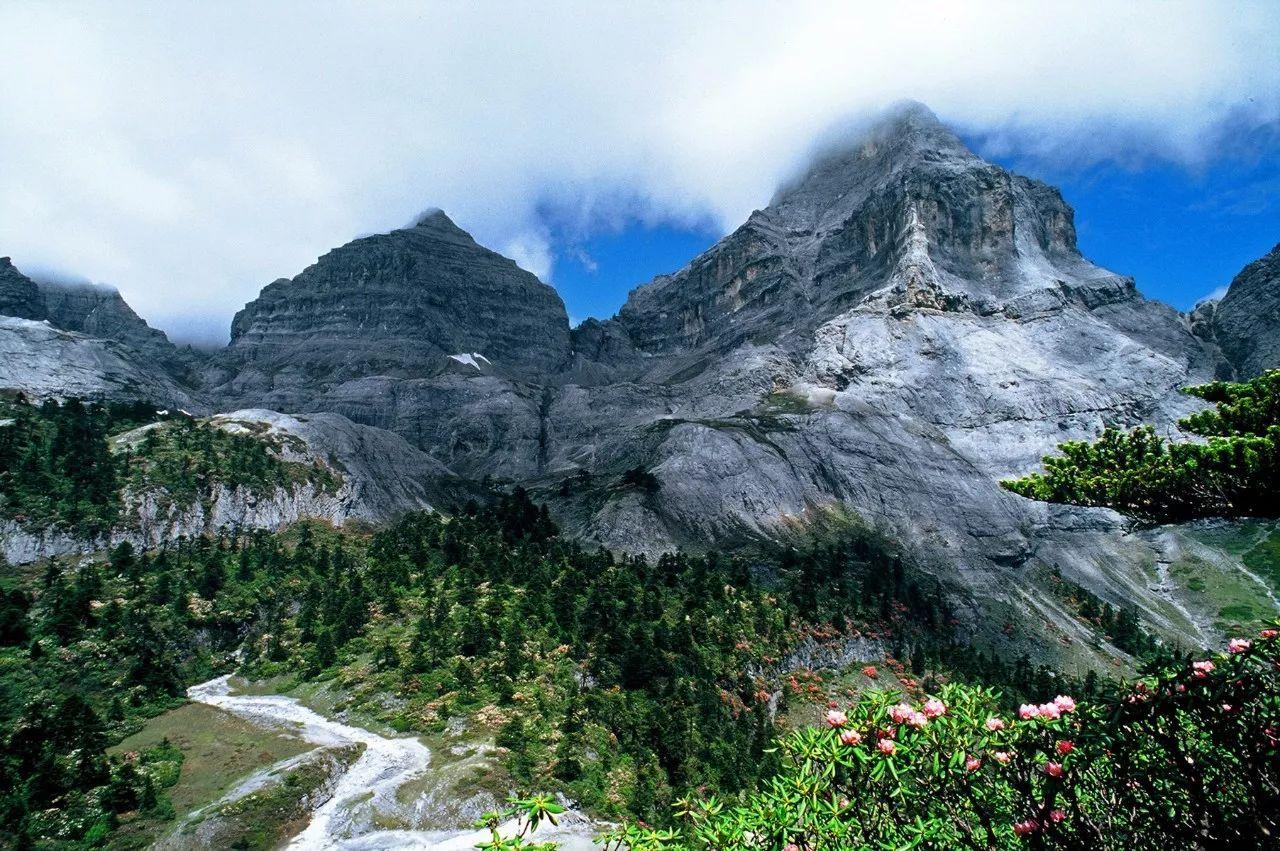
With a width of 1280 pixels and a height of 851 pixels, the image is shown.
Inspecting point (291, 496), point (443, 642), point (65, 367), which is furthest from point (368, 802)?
point (65, 367)

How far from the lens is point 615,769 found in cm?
5259

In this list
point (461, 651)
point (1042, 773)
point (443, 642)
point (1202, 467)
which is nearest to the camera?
point (1042, 773)

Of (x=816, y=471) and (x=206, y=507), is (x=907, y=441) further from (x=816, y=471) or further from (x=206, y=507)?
(x=206, y=507)

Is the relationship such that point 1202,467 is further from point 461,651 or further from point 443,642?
point 443,642

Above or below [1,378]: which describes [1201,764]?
below

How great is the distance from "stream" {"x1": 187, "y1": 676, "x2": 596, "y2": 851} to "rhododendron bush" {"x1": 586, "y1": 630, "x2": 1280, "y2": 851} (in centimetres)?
2077

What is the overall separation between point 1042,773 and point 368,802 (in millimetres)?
41244

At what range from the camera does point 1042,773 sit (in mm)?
12258

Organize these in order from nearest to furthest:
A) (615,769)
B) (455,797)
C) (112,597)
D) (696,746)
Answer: (455,797) < (615,769) < (696,746) < (112,597)

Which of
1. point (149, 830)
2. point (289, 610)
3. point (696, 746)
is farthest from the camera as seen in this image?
point (289, 610)

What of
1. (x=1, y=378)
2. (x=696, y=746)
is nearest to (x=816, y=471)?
(x=696, y=746)

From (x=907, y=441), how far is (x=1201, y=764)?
600 ft

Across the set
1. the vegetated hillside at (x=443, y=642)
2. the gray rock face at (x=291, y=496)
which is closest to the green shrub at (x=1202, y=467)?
the vegetated hillside at (x=443, y=642)

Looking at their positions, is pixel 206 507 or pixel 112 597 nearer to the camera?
pixel 112 597
